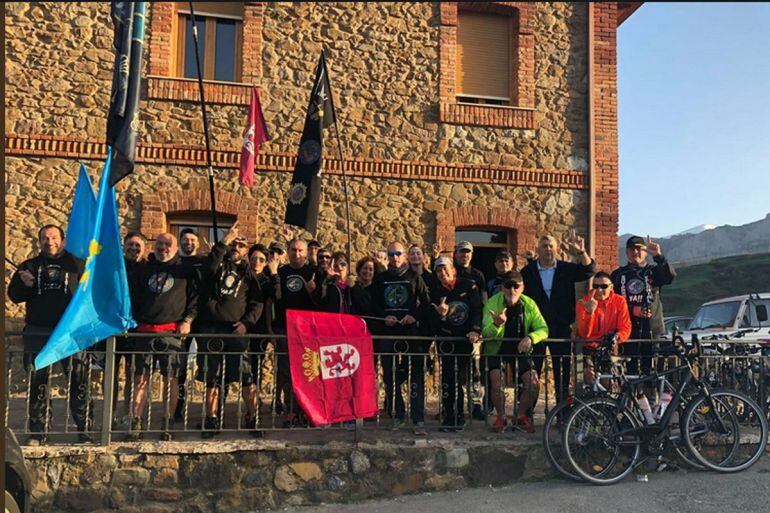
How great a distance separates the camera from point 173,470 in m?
5.27

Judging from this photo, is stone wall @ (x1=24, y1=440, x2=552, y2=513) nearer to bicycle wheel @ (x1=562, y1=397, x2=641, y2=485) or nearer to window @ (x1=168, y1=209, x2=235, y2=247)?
bicycle wheel @ (x1=562, y1=397, x2=641, y2=485)

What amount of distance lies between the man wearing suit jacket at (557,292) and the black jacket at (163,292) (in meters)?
3.43

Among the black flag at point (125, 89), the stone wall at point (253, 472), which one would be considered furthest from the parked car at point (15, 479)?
the black flag at point (125, 89)

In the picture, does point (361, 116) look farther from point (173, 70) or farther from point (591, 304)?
point (591, 304)

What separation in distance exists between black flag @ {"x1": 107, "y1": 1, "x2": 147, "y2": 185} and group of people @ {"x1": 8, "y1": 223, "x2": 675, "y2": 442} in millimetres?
926

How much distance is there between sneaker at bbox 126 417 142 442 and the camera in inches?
211

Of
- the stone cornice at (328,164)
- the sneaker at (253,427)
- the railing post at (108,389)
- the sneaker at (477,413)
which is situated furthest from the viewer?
the stone cornice at (328,164)

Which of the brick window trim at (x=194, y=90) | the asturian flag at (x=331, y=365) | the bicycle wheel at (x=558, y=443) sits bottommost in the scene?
the bicycle wheel at (x=558, y=443)

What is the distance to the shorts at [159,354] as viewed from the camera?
18.0 feet

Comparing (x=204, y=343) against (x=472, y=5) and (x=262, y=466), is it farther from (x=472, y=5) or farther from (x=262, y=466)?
(x=472, y=5)

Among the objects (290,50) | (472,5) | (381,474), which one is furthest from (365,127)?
(381,474)

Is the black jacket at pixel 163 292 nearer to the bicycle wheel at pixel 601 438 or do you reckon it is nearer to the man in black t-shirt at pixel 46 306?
the man in black t-shirt at pixel 46 306

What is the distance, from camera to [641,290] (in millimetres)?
6434

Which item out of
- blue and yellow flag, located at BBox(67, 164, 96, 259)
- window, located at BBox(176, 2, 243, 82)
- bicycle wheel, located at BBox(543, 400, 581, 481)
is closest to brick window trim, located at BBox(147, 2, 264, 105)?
window, located at BBox(176, 2, 243, 82)
